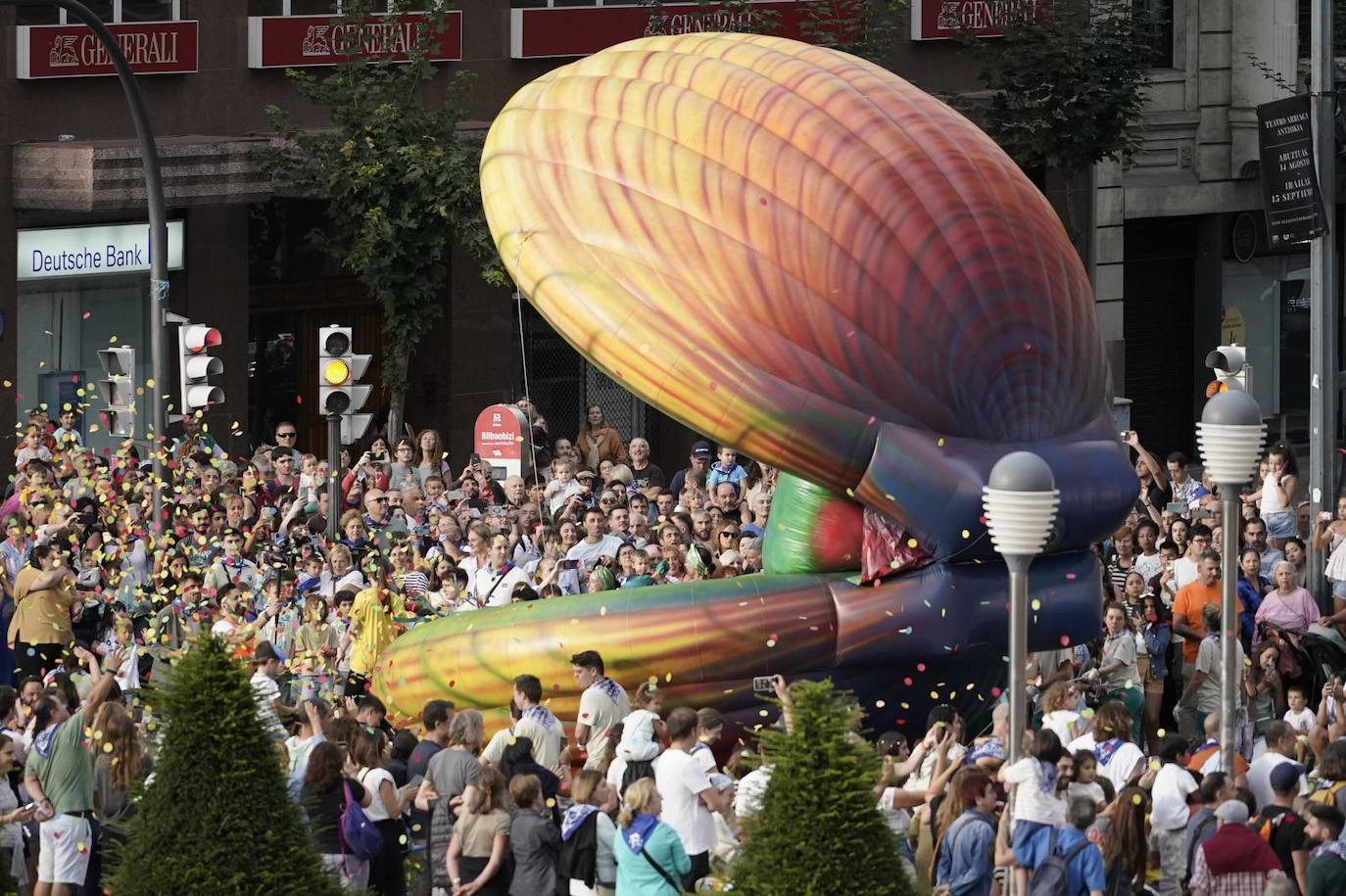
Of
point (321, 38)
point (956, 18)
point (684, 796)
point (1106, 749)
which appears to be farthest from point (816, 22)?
point (684, 796)

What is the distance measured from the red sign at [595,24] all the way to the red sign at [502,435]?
24.2 feet

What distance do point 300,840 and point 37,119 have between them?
57.8 feet

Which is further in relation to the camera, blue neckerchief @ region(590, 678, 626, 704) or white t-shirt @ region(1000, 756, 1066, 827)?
blue neckerchief @ region(590, 678, 626, 704)

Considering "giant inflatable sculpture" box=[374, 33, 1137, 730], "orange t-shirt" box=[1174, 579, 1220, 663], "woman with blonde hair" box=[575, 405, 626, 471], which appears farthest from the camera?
"woman with blonde hair" box=[575, 405, 626, 471]

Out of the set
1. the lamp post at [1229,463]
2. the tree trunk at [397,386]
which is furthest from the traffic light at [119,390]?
the lamp post at [1229,463]

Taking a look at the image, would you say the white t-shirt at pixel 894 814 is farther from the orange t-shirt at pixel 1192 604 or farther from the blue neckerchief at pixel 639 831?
the orange t-shirt at pixel 1192 604

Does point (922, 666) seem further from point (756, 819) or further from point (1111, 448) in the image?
point (756, 819)

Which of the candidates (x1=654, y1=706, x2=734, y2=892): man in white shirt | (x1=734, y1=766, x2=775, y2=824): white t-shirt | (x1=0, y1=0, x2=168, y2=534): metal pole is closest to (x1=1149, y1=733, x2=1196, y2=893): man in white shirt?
(x1=734, y1=766, x2=775, y2=824): white t-shirt

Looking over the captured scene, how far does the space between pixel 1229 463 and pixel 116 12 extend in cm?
1698

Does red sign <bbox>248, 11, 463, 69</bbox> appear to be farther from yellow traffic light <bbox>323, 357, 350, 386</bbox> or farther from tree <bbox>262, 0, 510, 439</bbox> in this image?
yellow traffic light <bbox>323, 357, 350, 386</bbox>

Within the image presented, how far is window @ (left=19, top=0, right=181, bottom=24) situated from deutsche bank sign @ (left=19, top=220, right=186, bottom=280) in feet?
6.78

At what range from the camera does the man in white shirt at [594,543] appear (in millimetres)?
23141

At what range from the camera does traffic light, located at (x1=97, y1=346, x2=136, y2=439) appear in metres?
22.9

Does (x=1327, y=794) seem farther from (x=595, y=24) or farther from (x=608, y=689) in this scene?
(x=595, y=24)
